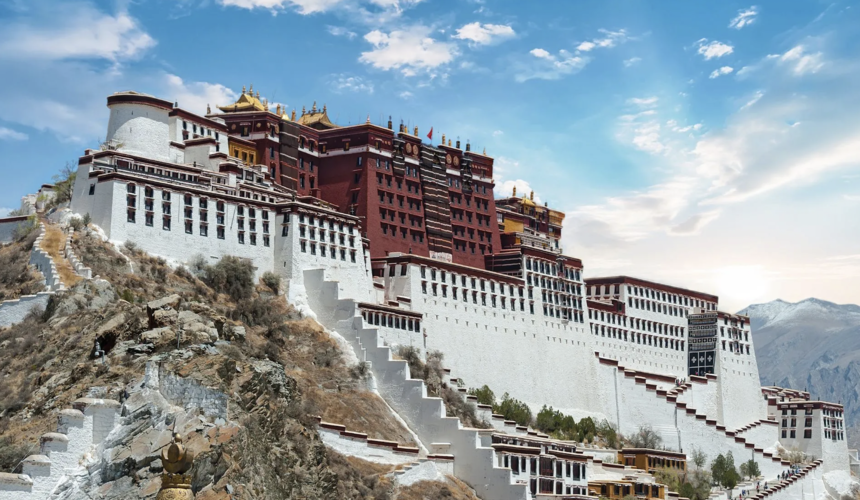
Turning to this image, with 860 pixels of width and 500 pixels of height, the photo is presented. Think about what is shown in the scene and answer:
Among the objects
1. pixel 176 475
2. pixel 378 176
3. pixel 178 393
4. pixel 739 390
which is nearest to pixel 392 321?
pixel 378 176

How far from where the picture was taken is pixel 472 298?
8938cm

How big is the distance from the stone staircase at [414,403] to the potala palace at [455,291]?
0.35 feet

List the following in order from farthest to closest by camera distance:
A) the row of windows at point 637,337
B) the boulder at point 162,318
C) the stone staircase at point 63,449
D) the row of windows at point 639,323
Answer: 1. the row of windows at point 639,323
2. the row of windows at point 637,337
3. the boulder at point 162,318
4. the stone staircase at point 63,449

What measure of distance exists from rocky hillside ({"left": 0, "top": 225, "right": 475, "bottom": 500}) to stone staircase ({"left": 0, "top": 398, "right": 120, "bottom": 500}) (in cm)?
49

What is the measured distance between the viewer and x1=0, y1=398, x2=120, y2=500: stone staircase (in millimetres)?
45219

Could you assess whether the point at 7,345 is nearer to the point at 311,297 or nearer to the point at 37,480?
the point at 37,480

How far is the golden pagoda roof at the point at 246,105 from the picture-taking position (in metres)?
92.7

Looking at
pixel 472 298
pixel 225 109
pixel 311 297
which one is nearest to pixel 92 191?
pixel 311 297

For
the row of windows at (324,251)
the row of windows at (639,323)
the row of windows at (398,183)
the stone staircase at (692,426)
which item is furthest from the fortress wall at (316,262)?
the row of windows at (639,323)

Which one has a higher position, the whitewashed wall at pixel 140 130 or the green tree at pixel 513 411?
the whitewashed wall at pixel 140 130

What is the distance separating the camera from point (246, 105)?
92812 millimetres

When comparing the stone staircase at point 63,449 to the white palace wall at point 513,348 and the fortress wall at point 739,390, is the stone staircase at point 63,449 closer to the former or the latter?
the white palace wall at point 513,348

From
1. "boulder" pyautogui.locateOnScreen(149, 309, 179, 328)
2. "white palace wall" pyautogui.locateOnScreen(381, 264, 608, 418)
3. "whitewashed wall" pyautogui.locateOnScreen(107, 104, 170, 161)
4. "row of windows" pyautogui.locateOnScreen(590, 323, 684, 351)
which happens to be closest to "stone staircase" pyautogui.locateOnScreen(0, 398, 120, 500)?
"boulder" pyautogui.locateOnScreen(149, 309, 179, 328)

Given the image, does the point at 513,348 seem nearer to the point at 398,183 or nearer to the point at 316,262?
the point at 398,183
